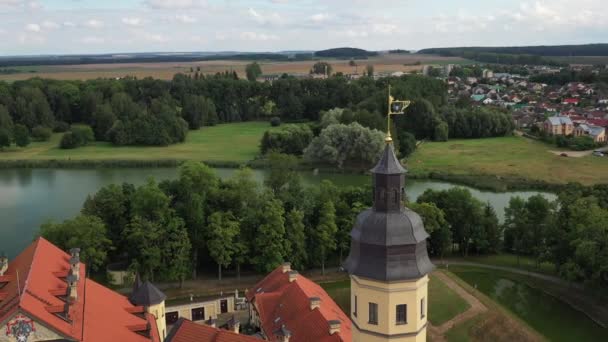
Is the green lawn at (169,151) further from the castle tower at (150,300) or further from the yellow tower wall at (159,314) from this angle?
the castle tower at (150,300)

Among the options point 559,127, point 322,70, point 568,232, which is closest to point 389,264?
point 568,232

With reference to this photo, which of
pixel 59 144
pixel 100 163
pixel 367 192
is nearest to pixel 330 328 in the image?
pixel 367 192

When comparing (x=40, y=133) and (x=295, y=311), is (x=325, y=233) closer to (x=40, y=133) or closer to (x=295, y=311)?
(x=295, y=311)

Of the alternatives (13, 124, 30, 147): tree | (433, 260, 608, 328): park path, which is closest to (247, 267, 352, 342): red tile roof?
(433, 260, 608, 328): park path

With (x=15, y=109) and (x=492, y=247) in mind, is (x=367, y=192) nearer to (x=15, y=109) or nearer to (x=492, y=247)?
(x=492, y=247)

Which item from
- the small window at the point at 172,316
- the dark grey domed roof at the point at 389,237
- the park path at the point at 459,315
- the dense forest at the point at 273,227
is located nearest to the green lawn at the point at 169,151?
the dense forest at the point at 273,227

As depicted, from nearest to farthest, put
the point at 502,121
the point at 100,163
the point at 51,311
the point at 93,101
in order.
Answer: the point at 51,311 < the point at 100,163 < the point at 502,121 < the point at 93,101

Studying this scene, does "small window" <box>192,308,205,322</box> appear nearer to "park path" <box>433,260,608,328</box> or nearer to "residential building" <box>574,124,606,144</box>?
"park path" <box>433,260,608,328</box>
